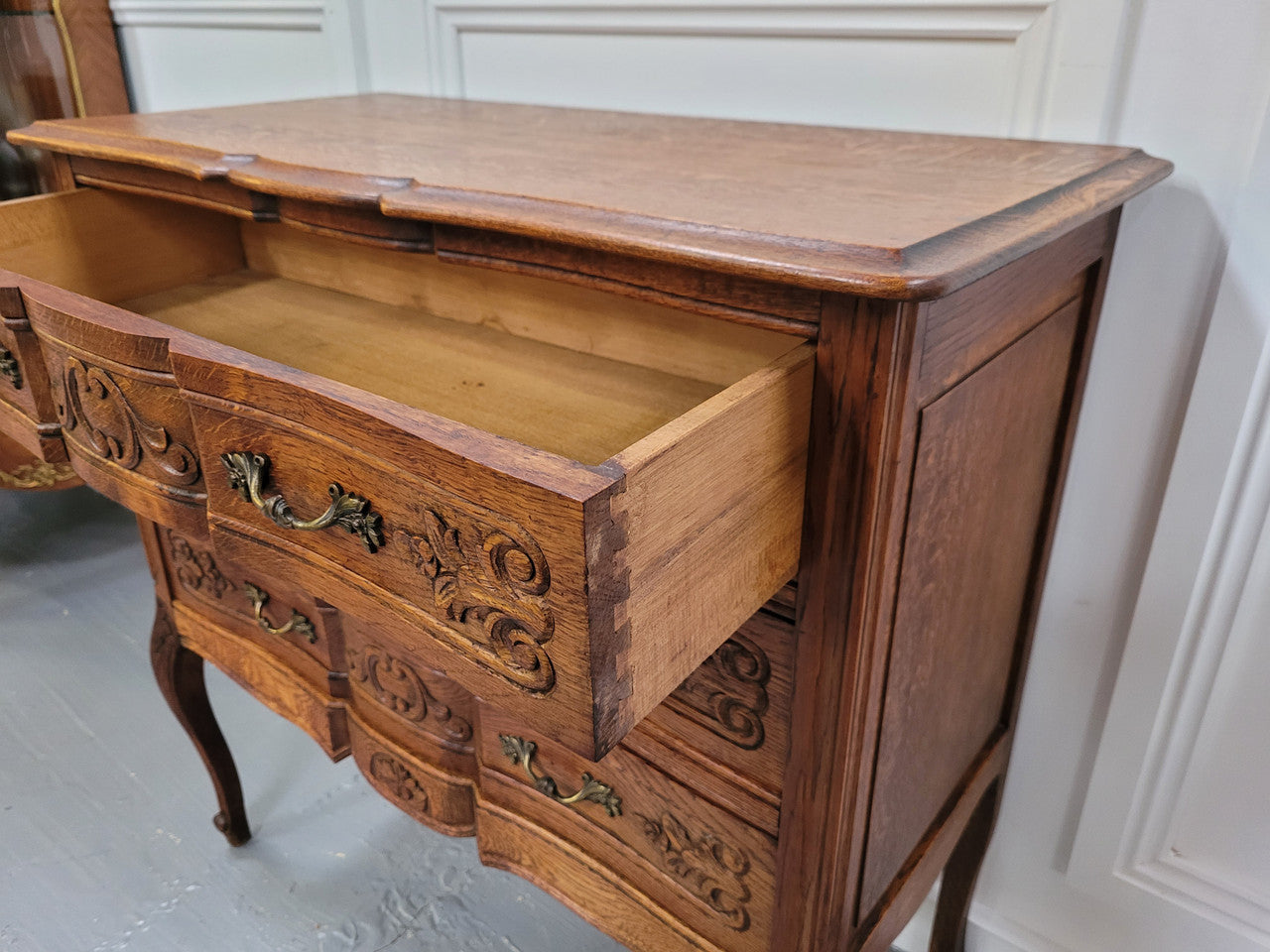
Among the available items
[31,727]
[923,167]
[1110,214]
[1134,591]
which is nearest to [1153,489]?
[1134,591]

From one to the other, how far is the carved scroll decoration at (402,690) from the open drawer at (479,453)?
219 mm

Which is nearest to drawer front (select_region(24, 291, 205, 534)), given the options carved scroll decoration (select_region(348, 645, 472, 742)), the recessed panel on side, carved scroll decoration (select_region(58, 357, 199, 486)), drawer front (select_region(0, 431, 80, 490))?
carved scroll decoration (select_region(58, 357, 199, 486))

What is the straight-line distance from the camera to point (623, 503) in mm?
368

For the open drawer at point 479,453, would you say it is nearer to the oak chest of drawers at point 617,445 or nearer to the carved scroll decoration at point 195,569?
the oak chest of drawers at point 617,445

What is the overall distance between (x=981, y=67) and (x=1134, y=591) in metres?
0.44

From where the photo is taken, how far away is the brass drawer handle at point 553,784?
2.19ft

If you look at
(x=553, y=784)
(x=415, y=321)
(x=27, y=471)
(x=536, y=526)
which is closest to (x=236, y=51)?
(x=27, y=471)

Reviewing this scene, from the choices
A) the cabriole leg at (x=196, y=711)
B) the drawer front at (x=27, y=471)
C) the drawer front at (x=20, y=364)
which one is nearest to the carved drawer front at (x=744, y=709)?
the drawer front at (x=20, y=364)

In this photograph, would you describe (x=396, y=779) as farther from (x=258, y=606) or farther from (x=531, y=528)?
(x=531, y=528)

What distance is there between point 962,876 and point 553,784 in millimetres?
461

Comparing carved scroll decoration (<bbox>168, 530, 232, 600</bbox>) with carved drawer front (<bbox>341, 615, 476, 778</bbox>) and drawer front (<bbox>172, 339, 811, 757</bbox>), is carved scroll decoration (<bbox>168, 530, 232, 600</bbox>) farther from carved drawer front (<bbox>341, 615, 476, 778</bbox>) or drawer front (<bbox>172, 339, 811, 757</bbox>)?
drawer front (<bbox>172, 339, 811, 757</bbox>)

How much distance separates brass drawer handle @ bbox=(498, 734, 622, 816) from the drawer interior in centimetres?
25

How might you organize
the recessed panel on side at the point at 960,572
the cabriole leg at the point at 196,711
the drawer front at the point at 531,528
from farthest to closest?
the cabriole leg at the point at 196,711, the recessed panel on side at the point at 960,572, the drawer front at the point at 531,528

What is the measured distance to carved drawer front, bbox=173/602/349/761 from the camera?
88 cm
